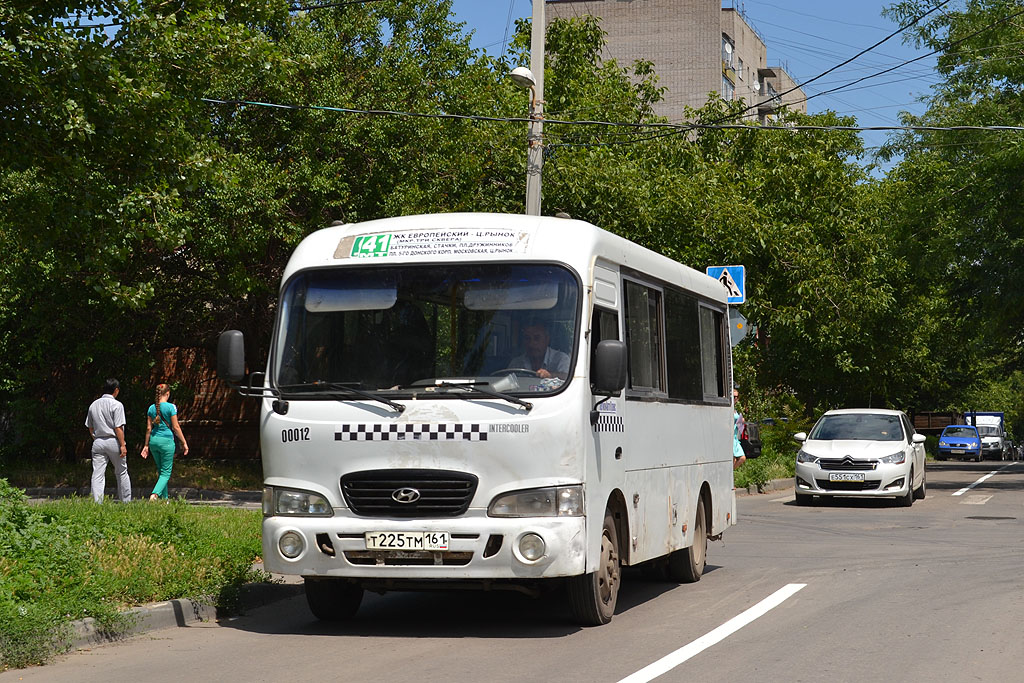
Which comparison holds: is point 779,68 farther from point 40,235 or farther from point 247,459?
point 40,235

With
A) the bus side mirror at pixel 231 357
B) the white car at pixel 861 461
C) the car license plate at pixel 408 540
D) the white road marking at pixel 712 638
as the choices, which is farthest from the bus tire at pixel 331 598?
the white car at pixel 861 461

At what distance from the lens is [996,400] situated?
Result: 106125mm

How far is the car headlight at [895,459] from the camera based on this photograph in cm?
2280

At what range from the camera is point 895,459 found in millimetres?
22859

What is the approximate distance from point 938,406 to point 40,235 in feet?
193

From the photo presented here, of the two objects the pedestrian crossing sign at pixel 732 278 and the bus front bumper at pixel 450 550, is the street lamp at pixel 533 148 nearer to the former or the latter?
the pedestrian crossing sign at pixel 732 278

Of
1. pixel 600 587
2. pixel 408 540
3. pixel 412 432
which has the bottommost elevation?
pixel 600 587

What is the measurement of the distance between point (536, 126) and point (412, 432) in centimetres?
1062

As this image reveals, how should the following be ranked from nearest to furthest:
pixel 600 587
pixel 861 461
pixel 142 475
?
pixel 600 587 < pixel 861 461 < pixel 142 475

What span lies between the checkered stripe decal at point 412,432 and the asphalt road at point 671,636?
4.43ft

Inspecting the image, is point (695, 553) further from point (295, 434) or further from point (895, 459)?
point (895, 459)

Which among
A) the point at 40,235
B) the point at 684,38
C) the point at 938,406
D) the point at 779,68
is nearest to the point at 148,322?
the point at 40,235

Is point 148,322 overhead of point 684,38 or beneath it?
beneath

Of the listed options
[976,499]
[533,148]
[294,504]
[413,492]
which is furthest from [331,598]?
[976,499]
